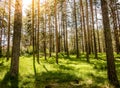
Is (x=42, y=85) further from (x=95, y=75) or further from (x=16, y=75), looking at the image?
(x=95, y=75)

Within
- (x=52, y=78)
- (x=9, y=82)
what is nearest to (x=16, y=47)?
(x=9, y=82)

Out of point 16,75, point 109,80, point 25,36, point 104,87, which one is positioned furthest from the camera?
point 25,36

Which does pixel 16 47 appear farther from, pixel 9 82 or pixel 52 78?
pixel 52 78

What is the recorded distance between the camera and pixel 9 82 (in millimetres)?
11234

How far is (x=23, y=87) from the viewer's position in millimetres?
10508

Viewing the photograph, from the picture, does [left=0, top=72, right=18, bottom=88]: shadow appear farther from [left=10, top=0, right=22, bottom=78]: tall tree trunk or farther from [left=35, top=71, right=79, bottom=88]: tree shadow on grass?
[left=35, top=71, right=79, bottom=88]: tree shadow on grass

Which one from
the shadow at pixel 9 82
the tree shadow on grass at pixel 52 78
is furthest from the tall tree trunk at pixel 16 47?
the tree shadow on grass at pixel 52 78

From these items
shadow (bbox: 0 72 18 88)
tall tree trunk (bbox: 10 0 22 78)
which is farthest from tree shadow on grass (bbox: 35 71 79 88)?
tall tree trunk (bbox: 10 0 22 78)

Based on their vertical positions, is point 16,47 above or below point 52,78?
above

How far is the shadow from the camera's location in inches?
417

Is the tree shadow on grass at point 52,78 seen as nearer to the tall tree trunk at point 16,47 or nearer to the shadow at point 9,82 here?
the shadow at point 9,82

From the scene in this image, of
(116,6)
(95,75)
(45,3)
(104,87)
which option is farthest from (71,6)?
(104,87)

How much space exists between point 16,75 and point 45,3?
45.5 ft

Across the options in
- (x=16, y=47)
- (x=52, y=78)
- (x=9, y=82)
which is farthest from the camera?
(x=16, y=47)
